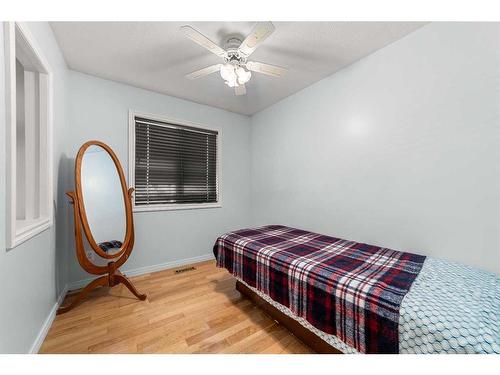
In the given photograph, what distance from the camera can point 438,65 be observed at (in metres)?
1.50

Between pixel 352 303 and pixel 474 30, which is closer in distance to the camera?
pixel 352 303

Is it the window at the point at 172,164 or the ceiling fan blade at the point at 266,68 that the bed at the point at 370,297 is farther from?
the ceiling fan blade at the point at 266,68

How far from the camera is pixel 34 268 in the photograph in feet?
4.24

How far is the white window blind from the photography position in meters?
2.54

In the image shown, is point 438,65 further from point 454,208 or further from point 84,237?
point 84,237

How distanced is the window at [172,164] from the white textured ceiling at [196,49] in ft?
1.77

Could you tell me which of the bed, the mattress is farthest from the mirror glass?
the mattress

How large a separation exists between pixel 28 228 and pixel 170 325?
3.84ft

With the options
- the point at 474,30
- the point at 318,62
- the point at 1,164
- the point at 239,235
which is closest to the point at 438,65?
the point at 474,30

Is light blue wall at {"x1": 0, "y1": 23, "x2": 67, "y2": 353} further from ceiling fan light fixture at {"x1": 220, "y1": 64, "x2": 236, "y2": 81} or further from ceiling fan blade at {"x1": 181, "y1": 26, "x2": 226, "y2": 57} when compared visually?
ceiling fan light fixture at {"x1": 220, "y1": 64, "x2": 236, "y2": 81}

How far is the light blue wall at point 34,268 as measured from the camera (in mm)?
941

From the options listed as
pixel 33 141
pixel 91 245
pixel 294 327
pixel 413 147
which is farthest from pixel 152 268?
pixel 413 147

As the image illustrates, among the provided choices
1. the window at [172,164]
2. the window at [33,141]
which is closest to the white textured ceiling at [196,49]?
the window at [33,141]
